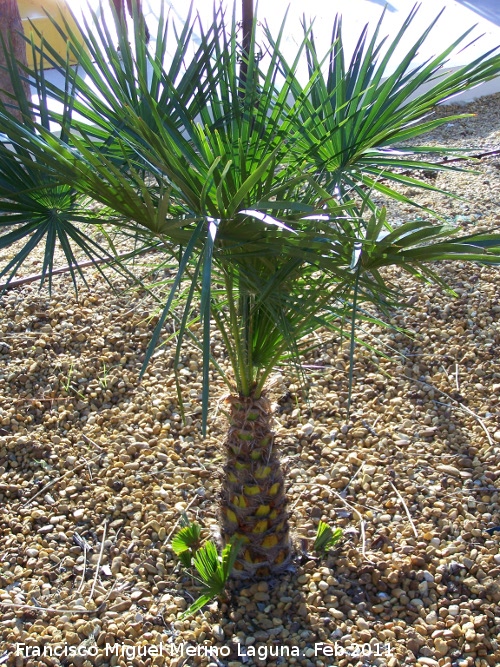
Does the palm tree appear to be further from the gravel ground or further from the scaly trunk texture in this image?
the gravel ground

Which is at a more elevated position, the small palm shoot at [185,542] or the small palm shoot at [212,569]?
the small palm shoot at [185,542]

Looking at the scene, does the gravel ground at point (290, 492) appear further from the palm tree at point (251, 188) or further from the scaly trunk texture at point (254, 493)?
the palm tree at point (251, 188)

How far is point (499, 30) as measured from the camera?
22.1 feet

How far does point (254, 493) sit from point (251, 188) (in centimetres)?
74

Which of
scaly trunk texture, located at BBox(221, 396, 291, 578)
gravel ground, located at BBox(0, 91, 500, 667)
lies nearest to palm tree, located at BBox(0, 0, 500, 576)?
scaly trunk texture, located at BBox(221, 396, 291, 578)

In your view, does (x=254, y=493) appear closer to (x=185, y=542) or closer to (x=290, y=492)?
(x=185, y=542)

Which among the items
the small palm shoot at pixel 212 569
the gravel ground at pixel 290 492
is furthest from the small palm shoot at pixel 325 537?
the small palm shoot at pixel 212 569

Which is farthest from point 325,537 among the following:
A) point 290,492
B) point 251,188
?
point 251,188

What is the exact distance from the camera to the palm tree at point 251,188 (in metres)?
1.19

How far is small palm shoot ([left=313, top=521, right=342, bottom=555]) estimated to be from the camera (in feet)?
5.85

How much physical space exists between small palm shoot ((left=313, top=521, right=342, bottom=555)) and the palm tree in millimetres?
74

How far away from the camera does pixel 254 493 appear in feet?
5.28

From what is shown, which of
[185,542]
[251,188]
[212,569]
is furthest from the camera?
[185,542]

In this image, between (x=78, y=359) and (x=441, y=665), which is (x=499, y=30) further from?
(x=441, y=665)
